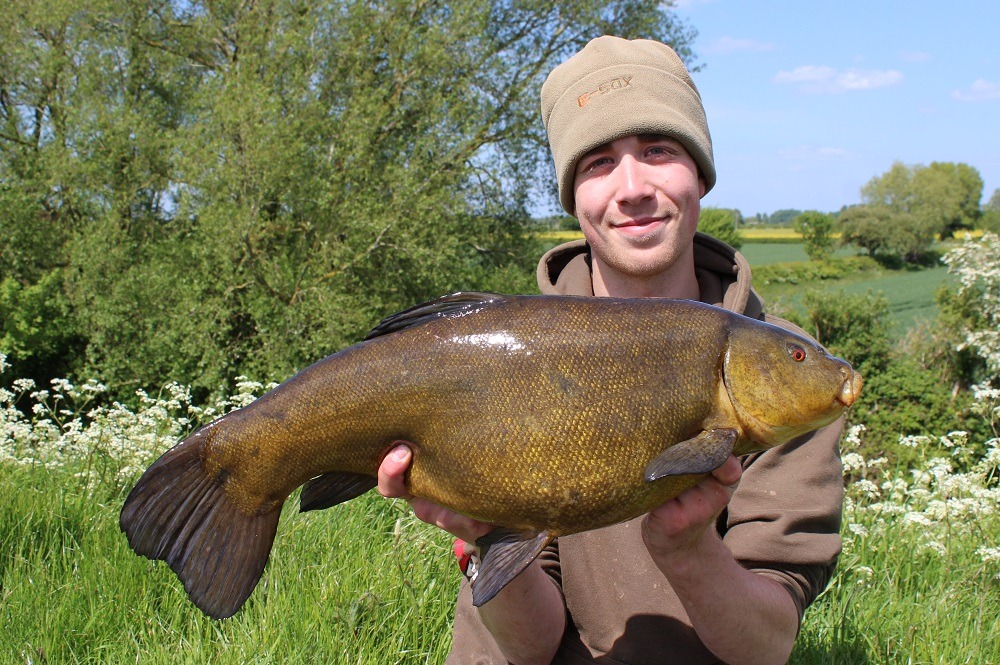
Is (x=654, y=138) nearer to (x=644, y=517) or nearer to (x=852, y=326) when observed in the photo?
(x=644, y=517)

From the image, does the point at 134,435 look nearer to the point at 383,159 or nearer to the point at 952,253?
the point at 383,159

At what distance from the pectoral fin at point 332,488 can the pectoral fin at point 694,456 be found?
64 centimetres

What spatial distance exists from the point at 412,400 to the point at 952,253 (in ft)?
41.7

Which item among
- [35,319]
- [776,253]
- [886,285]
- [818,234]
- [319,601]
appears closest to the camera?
[319,601]

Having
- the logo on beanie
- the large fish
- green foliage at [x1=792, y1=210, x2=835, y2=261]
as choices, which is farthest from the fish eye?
green foliage at [x1=792, y1=210, x2=835, y2=261]

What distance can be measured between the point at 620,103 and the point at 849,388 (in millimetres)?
1061

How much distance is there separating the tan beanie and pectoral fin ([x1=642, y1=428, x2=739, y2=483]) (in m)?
1.04

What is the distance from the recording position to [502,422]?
5.82 ft

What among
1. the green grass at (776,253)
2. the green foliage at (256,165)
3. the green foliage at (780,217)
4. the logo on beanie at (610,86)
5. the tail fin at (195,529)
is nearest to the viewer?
the tail fin at (195,529)

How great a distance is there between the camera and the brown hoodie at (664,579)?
7.52 feet

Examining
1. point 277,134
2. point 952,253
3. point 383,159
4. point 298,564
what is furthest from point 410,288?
point 298,564

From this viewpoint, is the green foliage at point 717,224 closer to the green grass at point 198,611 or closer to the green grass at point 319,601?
the green grass at point 319,601

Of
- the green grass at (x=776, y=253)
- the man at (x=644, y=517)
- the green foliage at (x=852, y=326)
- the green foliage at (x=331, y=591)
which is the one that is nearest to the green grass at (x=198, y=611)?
the green foliage at (x=331, y=591)

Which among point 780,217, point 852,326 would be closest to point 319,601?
point 852,326
